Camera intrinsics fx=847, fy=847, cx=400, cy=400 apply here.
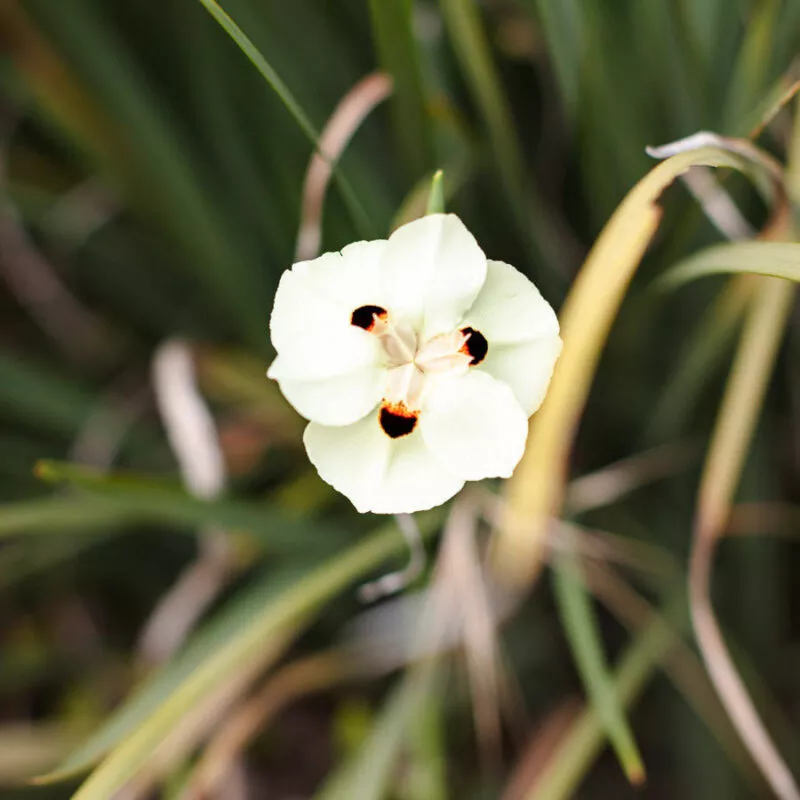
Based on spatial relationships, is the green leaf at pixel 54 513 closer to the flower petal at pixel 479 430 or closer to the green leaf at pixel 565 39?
the flower petal at pixel 479 430

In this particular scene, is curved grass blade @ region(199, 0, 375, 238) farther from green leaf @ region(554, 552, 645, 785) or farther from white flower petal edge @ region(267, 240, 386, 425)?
green leaf @ region(554, 552, 645, 785)

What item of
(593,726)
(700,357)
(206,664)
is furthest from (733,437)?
(206,664)

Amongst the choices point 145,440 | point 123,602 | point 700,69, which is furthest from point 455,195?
point 123,602

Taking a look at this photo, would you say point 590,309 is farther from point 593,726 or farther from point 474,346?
point 593,726

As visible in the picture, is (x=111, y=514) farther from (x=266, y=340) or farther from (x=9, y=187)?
(x=9, y=187)

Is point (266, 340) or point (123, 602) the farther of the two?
point (123, 602)
